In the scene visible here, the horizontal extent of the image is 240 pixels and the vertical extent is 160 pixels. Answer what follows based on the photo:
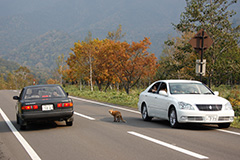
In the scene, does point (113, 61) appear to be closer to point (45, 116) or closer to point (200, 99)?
point (45, 116)

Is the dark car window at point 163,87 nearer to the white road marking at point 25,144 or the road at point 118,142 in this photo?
the road at point 118,142

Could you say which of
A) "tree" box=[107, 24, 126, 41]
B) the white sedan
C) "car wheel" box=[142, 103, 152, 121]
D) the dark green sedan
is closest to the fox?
"car wheel" box=[142, 103, 152, 121]

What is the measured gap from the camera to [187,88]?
11.2 metres

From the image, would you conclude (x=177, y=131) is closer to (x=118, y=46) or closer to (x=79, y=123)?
(x=79, y=123)

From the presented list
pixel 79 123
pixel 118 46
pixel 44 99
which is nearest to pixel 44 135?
pixel 44 99

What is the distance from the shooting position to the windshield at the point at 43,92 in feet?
35.3

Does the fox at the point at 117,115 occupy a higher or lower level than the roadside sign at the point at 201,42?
lower

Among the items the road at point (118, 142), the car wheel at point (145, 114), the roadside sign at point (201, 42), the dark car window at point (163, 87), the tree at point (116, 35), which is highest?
the tree at point (116, 35)

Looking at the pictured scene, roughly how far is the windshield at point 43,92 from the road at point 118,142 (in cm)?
111

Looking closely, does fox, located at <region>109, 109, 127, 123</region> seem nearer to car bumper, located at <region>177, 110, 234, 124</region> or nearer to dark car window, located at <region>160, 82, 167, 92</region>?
dark car window, located at <region>160, 82, 167, 92</region>

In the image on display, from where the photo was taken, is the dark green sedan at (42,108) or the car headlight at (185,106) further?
the dark green sedan at (42,108)

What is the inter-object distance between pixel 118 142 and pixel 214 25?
21.2 m

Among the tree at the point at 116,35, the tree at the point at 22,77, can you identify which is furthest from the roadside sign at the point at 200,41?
the tree at the point at 22,77

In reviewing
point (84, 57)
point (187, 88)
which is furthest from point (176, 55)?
point (84, 57)
